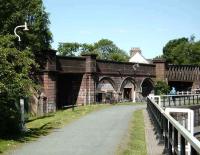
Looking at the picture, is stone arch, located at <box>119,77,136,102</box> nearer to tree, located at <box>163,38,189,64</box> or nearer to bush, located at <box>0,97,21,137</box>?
bush, located at <box>0,97,21,137</box>

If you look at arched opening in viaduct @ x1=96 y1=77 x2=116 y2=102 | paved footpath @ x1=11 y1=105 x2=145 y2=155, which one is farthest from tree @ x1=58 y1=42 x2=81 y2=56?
paved footpath @ x1=11 y1=105 x2=145 y2=155

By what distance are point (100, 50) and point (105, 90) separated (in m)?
67.4

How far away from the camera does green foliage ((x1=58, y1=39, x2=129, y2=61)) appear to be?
10556 cm

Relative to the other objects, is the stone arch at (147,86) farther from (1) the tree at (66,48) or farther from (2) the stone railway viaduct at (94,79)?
(1) the tree at (66,48)

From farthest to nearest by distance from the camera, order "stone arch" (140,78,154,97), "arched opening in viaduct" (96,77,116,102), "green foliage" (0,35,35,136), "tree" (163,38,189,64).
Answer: "tree" (163,38,189,64)
"stone arch" (140,78,154,97)
"arched opening in viaduct" (96,77,116,102)
"green foliage" (0,35,35,136)

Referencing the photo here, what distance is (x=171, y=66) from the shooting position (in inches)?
2383

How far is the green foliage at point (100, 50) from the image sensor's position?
106 m

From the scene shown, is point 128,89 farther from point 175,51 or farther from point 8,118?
point 175,51

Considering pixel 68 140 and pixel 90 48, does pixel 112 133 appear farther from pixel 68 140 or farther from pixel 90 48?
pixel 90 48

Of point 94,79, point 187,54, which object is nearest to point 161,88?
point 94,79

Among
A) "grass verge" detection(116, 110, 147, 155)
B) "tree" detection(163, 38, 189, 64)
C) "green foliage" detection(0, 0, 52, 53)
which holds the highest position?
"tree" detection(163, 38, 189, 64)

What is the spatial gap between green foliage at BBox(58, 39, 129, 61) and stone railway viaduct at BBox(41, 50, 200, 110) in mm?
43778

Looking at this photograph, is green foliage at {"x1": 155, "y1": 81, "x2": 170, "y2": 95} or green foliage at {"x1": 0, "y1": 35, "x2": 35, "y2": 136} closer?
green foliage at {"x1": 0, "y1": 35, "x2": 35, "y2": 136}

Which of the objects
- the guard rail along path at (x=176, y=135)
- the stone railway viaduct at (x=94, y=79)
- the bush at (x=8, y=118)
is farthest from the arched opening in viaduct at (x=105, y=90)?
the guard rail along path at (x=176, y=135)
